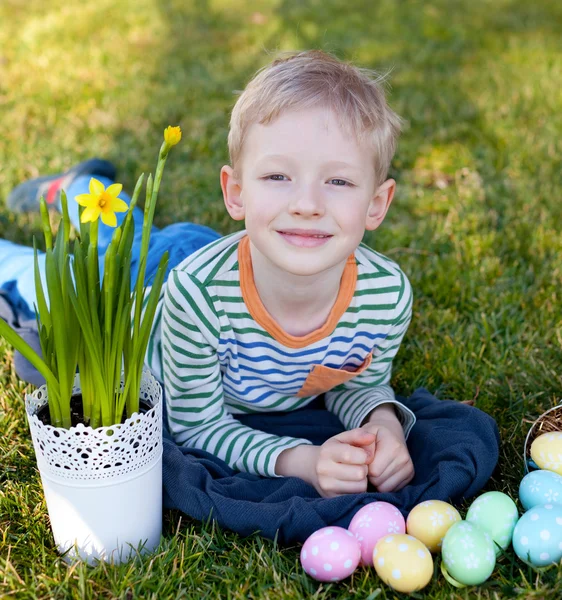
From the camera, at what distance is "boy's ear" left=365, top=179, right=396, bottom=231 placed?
6.89 ft

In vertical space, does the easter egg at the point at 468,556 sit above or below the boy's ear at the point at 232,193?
below

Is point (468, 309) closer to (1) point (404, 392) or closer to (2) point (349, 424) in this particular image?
(1) point (404, 392)

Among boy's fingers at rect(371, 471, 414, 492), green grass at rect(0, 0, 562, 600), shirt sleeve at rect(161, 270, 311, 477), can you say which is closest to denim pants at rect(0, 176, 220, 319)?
green grass at rect(0, 0, 562, 600)

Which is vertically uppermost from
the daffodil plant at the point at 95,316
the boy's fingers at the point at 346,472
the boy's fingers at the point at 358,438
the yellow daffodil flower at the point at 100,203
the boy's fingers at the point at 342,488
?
the yellow daffodil flower at the point at 100,203

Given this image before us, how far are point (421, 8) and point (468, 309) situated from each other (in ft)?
16.3

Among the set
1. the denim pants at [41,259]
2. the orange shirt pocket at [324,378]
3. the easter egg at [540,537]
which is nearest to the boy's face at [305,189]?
the orange shirt pocket at [324,378]

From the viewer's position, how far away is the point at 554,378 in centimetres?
244

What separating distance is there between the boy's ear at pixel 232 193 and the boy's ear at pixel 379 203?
1.10 ft

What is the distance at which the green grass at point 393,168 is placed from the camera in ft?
5.79

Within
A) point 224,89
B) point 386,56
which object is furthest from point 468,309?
point 386,56

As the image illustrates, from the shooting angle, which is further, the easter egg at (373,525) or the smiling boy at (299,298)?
the smiling boy at (299,298)

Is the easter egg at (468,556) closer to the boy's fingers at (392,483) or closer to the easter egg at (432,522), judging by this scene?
the easter egg at (432,522)

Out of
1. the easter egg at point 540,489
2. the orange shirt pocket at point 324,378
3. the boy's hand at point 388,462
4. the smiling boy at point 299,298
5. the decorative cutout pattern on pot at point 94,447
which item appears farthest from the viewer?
the orange shirt pocket at point 324,378

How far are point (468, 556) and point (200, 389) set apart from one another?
33.4 inches
